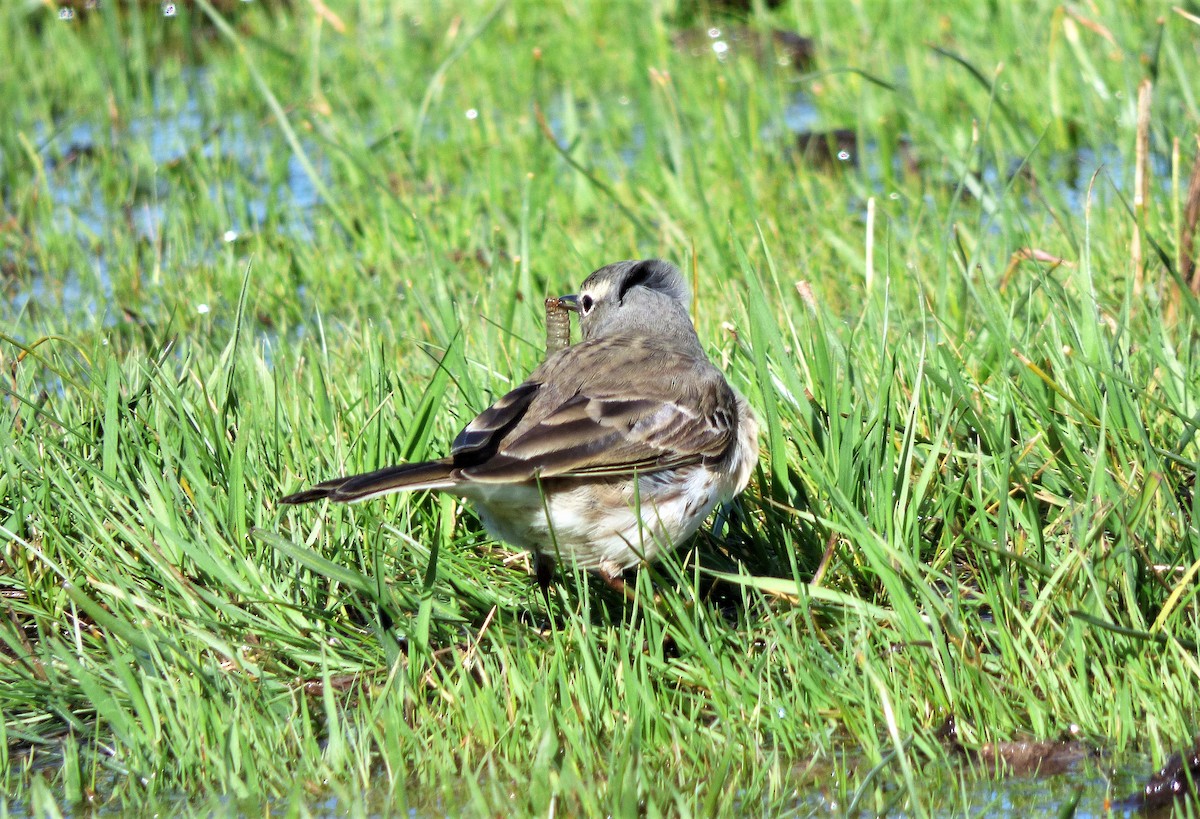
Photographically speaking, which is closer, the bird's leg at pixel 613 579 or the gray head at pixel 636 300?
the bird's leg at pixel 613 579

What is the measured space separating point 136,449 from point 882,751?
2679 millimetres

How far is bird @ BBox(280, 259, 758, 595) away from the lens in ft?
13.0

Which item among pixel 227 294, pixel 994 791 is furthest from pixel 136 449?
pixel 994 791

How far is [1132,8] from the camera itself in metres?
9.66

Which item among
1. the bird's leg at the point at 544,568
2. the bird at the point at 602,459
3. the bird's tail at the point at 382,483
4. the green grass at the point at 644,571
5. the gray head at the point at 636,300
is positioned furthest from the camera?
the gray head at the point at 636,300

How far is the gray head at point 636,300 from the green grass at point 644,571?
31cm

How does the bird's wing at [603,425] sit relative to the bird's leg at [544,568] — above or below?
above

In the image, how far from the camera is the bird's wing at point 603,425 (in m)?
3.96

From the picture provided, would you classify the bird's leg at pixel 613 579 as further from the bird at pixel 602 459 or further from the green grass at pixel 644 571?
the green grass at pixel 644 571

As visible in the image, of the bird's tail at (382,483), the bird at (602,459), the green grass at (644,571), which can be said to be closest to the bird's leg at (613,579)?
the bird at (602,459)

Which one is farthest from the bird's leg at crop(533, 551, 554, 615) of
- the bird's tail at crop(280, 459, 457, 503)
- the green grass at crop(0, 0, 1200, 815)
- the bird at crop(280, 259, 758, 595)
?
the bird's tail at crop(280, 459, 457, 503)

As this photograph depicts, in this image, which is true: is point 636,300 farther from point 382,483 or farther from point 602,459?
point 382,483

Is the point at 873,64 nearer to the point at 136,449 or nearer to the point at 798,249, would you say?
the point at 798,249

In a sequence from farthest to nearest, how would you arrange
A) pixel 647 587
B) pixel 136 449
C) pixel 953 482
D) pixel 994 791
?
1. pixel 136 449
2. pixel 953 482
3. pixel 647 587
4. pixel 994 791
